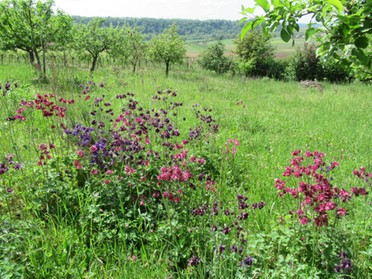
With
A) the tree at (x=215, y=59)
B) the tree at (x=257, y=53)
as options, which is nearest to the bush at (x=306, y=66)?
the tree at (x=257, y=53)

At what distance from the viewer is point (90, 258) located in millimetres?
2354

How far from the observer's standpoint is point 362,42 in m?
1.57

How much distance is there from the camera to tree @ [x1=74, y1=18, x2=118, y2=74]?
15258 millimetres

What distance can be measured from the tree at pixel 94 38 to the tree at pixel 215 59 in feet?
42.9

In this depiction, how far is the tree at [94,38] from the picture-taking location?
15.3 m

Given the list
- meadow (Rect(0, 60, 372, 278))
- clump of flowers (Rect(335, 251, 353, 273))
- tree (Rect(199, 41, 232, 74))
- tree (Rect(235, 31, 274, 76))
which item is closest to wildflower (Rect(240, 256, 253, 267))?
meadow (Rect(0, 60, 372, 278))

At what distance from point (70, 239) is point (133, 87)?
7.96 metres

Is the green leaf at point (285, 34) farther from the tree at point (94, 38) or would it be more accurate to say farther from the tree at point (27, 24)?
the tree at point (94, 38)

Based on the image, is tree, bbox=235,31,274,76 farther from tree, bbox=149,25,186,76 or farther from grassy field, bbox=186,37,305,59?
tree, bbox=149,25,186,76

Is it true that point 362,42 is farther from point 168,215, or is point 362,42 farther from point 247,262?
point 168,215

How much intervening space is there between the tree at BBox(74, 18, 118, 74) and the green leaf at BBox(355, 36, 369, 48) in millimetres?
15262

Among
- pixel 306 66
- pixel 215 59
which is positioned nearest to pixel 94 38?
pixel 215 59

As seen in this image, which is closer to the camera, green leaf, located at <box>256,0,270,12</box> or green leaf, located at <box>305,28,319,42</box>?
green leaf, located at <box>256,0,270,12</box>

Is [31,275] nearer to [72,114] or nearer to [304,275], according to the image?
[304,275]
